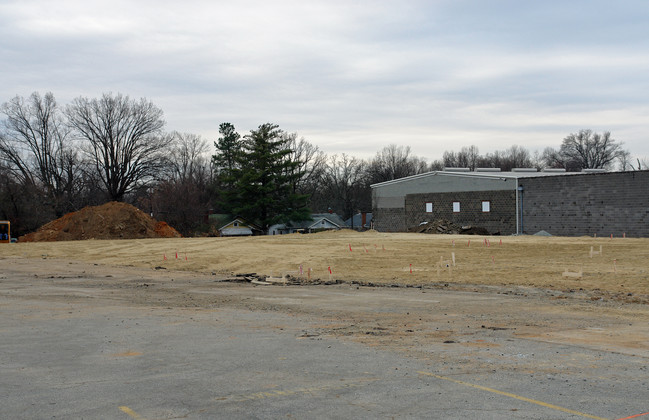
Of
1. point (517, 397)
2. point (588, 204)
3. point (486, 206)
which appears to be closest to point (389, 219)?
point (486, 206)

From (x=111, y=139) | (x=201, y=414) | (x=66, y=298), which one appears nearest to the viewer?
(x=201, y=414)

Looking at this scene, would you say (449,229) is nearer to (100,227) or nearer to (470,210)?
(470,210)

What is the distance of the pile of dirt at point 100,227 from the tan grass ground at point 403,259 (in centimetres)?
1229

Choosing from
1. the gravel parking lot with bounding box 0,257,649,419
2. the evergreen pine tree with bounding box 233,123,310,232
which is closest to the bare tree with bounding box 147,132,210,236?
the evergreen pine tree with bounding box 233,123,310,232

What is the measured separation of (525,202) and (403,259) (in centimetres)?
2572

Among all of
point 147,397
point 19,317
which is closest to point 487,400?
point 147,397

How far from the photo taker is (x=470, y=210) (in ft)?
193

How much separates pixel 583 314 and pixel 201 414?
11803 millimetres

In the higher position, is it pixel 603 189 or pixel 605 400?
pixel 603 189

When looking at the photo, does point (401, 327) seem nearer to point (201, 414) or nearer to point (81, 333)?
point (81, 333)

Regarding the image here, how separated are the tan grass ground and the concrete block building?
11.7m

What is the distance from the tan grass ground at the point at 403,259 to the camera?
25.3 metres

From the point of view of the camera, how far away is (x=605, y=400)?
7.79 metres

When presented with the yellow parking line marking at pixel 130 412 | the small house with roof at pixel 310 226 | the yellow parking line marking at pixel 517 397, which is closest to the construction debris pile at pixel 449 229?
the small house with roof at pixel 310 226
